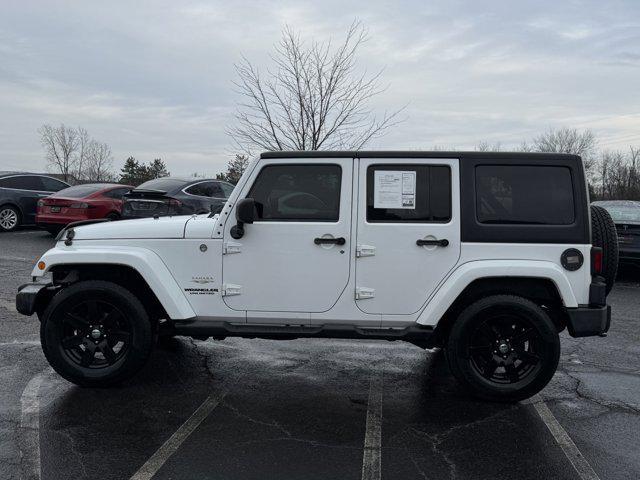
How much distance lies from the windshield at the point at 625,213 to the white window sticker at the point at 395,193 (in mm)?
7089

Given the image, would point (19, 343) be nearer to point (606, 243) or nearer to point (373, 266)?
point (373, 266)

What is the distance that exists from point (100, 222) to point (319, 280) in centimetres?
210

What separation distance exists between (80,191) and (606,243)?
1204cm

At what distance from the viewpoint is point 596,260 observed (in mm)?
4516

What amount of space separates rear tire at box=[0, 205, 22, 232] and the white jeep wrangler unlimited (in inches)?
468

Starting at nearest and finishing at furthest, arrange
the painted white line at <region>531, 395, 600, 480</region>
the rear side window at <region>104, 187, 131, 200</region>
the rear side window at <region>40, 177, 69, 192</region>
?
1. the painted white line at <region>531, 395, 600, 480</region>
2. the rear side window at <region>104, 187, 131, 200</region>
3. the rear side window at <region>40, 177, 69, 192</region>

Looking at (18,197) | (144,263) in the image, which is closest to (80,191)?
(18,197)

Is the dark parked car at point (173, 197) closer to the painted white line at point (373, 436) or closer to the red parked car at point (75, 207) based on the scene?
the red parked car at point (75, 207)

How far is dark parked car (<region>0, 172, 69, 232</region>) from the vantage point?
49.5 feet

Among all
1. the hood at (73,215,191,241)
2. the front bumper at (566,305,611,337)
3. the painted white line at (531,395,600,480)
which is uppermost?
the hood at (73,215,191,241)

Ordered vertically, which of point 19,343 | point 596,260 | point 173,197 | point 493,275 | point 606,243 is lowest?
point 19,343

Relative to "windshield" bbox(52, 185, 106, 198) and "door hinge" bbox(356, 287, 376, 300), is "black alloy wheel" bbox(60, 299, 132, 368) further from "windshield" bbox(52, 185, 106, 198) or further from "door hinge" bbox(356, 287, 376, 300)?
"windshield" bbox(52, 185, 106, 198)

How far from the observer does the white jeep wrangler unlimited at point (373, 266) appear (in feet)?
14.7

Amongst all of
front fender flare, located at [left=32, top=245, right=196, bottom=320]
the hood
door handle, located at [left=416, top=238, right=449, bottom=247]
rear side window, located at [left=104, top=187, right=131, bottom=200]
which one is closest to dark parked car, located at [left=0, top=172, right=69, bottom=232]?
rear side window, located at [left=104, top=187, right=131, bottom=200]
